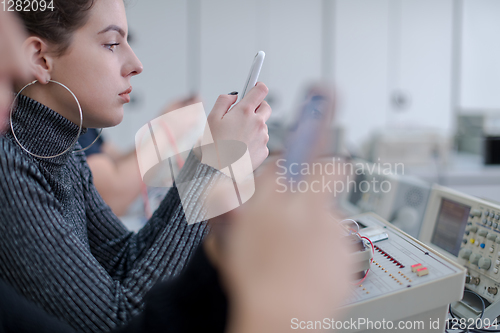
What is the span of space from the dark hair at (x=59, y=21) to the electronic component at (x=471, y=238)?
0.93m

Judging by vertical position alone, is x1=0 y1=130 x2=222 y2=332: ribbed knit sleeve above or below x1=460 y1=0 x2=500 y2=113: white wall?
below

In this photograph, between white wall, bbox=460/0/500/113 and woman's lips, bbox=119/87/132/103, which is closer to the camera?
woman's lips, bbox=119/87/132/103

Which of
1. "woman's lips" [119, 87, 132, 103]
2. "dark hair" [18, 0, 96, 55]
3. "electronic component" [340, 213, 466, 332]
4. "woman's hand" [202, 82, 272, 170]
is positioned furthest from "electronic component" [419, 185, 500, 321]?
"dark hair" [18, 0, 96, 55]

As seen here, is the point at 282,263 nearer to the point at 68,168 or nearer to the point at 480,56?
the point at 68,168

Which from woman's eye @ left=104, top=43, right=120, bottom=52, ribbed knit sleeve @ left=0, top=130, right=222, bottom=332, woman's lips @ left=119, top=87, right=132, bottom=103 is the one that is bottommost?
ribbed knit sleeve @ left=0, top=130, right=222, bottom=332

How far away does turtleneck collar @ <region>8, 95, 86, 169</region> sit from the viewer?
53cm

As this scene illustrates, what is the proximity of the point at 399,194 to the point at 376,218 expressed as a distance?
482 millimetres

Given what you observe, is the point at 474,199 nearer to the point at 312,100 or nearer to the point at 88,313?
the point at 312,100

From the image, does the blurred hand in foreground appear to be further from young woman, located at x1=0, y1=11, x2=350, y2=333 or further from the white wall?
the white wall

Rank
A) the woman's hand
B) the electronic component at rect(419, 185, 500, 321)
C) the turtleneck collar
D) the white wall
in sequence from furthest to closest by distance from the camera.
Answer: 1. the white wall
2. the electronic component at rect(419, 185, 500, 321)
3. the turtleneck collar
4. the woman's hand

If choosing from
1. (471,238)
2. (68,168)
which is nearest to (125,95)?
(68,168)

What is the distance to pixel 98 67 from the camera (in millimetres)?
567

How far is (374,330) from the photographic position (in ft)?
1.56

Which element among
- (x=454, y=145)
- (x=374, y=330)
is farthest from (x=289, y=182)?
(x=454, y=145)
